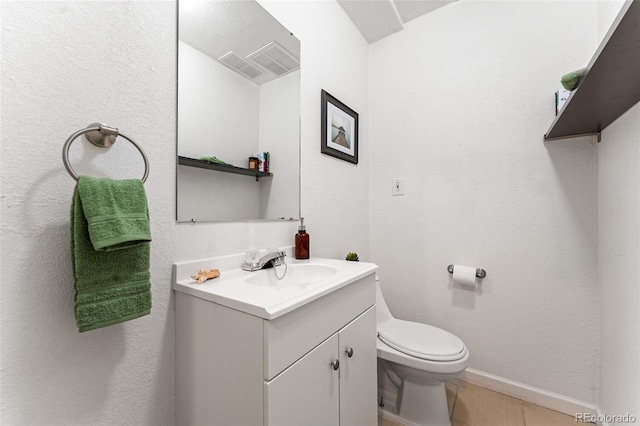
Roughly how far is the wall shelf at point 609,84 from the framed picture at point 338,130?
3.43ft

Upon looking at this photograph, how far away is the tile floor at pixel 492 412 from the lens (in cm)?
129

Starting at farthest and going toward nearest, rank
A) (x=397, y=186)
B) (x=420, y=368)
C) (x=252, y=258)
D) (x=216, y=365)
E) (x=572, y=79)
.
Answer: (x=397, y=186) < (x=420, y=368) < (x=252, y=258) < (x=572, y=79) < (x=216, y=365)

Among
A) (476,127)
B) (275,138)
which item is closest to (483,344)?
(476,127)

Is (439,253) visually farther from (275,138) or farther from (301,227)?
(275,138)

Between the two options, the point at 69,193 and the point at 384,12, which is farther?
the point at 384,12

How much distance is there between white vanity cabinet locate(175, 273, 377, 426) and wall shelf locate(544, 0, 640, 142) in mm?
973

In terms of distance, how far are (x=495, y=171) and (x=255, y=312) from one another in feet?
5.18

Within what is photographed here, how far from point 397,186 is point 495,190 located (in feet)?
1.93

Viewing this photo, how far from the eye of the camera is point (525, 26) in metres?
1.44

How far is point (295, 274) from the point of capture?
1140mm

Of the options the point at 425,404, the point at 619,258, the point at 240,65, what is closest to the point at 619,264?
the point at 619,258

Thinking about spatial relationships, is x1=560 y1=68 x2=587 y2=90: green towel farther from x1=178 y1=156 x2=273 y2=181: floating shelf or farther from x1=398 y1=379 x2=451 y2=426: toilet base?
x1=398 y1=379 x2=451 y2=426: toilet base

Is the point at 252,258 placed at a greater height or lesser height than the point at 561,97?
lesser

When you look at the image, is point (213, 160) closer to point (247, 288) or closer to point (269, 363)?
point (247, 288)
